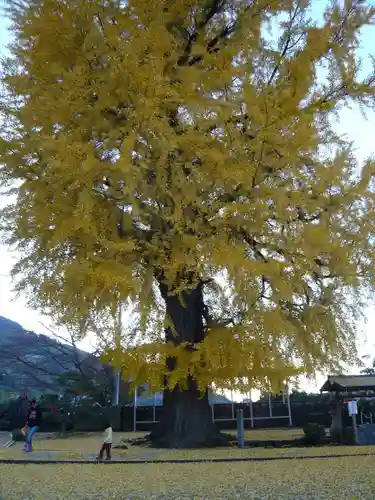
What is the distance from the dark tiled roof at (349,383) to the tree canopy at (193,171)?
397cm

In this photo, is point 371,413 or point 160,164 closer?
point 160,164

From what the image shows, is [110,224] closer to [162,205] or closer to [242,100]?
[162,205]

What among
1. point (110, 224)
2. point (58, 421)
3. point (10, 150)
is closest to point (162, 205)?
point (110, 224)

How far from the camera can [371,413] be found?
19250mm

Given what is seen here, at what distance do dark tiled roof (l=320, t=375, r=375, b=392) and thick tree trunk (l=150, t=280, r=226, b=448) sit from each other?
4467 millimetres

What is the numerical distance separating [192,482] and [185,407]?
6225mm

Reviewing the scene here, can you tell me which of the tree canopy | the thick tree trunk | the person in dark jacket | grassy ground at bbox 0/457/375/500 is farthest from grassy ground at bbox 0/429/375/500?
the person in dark jacket

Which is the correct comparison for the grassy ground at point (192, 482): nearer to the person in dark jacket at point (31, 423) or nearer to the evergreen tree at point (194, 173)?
the evergreen tree at point (194, 173)

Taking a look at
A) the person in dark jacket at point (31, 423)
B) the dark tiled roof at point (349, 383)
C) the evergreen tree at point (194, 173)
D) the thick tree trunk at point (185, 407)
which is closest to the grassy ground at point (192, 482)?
the evergreen tree at point (194, 173)

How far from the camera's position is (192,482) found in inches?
234

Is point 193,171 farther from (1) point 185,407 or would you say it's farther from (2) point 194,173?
(1) point 185,407

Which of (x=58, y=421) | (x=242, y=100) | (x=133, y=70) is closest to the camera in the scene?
Result: (x=133, y=70)

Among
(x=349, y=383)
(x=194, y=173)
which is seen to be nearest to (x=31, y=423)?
(x=194, y=173)

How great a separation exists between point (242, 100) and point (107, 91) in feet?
7.34
